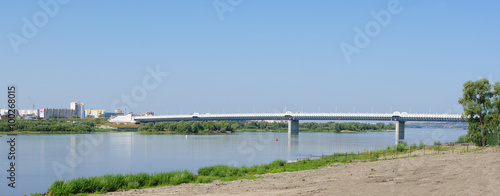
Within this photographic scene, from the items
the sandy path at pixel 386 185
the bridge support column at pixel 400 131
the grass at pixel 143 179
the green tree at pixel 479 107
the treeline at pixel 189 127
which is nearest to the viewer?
the sandy path at pixel 386 185

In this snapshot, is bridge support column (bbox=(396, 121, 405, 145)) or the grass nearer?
the grass

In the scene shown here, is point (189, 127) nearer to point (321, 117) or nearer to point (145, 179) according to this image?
point (321, 117)

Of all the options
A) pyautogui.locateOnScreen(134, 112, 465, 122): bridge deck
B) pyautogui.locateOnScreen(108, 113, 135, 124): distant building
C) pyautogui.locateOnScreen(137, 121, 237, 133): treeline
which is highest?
pyautogui.locateOnScreen(134, 112, 465, 122): bridge deck

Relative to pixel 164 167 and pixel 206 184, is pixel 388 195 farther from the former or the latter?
pixel 164 167

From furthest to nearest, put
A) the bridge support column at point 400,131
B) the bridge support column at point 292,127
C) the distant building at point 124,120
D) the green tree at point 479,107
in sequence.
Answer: the distant building at point 124,120 → the bridge support column at point 292,127 → the bridge support column at point 400,131 → the green tree at point 479,107

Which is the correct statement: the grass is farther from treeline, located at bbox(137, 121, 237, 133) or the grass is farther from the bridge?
treeline, located at bbox(137, 121, 237, 133)

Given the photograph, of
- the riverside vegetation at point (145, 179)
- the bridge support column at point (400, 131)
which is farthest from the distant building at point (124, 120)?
the riverside vegetation at point (145, 179)

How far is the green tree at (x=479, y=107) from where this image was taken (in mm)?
49875

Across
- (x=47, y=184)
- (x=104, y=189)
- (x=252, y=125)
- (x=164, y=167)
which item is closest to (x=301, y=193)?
(x=104, y=189)

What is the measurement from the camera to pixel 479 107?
5009 cm

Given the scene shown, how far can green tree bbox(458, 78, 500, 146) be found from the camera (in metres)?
49.9

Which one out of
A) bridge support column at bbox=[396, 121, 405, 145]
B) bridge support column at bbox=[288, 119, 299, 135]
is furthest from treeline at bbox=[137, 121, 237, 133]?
bridge support column at bbox=[396, 121, 405, 145]

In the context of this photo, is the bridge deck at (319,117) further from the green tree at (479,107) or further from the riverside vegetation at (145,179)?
the riverside vegetation at (145,179)

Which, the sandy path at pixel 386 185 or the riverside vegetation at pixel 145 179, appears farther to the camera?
the riverside vegetation at pixel 145 179
